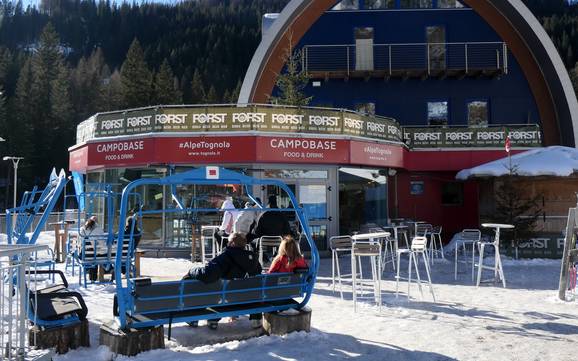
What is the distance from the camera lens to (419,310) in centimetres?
836

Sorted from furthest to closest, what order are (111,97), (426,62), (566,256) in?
(111,97)
(426,62)
(566,256)

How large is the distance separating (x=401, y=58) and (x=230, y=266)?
19.9m

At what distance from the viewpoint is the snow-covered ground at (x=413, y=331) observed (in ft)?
19.5

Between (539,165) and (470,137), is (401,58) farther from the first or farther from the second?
(539,165)

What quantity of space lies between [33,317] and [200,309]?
1905 mm

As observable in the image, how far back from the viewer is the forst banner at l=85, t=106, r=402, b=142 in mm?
15867

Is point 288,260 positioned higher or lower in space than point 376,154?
lower

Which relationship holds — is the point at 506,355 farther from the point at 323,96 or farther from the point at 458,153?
the point at 323,96

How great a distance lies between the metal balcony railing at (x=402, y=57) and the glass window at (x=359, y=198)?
740cm

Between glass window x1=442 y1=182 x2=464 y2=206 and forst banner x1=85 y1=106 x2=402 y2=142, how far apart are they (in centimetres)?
710

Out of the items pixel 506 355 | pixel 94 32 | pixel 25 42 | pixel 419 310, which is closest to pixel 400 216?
pixel 419 310

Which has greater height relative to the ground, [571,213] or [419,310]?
[571,213]

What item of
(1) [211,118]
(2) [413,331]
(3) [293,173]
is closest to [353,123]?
(3) [293,173]

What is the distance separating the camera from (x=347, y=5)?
2484 centimetres
